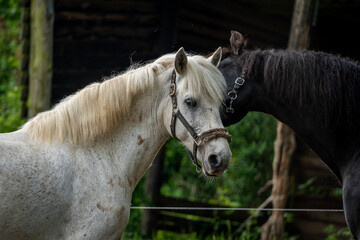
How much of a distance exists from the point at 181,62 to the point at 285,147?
283 cm

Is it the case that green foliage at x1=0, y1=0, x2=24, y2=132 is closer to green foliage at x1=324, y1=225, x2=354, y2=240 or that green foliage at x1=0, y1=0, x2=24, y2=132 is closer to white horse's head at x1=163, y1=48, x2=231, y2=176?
green foliage at x1=324, y1=225, x2=354, y2=240

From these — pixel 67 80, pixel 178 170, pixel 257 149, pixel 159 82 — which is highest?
pixel 159 82

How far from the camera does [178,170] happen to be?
785cm

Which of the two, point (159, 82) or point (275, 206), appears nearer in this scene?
point (159, 82)

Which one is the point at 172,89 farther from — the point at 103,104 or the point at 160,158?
Result: the point at 160,158

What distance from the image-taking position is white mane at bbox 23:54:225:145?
125 inches

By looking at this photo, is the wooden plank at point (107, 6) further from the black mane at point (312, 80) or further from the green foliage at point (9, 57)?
the black mane at point (312, 80)

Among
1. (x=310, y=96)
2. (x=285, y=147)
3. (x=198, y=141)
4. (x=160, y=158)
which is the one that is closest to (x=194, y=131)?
(x=198, y=141)

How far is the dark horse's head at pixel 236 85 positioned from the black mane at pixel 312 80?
0.05 m

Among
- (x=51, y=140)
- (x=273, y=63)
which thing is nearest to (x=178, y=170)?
(x=273, y=63)

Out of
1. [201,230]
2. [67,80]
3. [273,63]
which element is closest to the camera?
[273,63]

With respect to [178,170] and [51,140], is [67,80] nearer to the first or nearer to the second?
[178,170]

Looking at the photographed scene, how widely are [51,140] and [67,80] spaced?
3642 mm

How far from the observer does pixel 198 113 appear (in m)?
3.24
